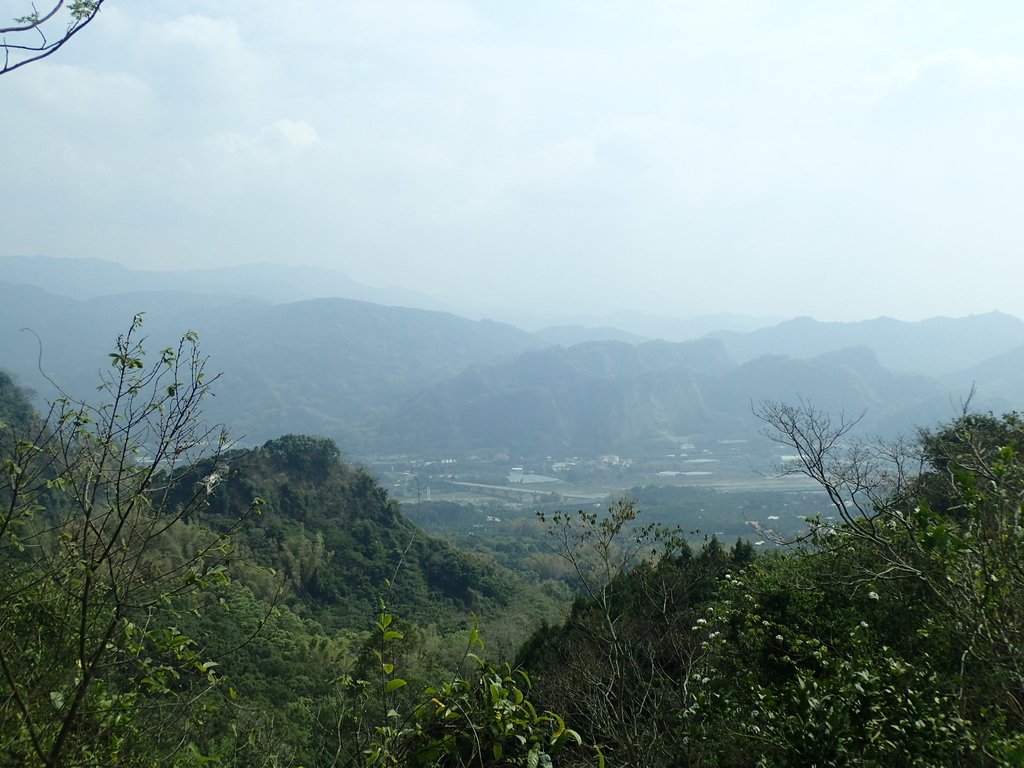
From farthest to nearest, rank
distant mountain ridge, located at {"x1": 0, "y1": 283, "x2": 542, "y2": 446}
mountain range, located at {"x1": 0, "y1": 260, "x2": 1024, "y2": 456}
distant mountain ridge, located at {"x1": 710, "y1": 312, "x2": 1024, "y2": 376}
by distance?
distant mountain ridge, located at {"x1": 710, "y1": 312, "x2": 1024, "y2": 376} → distant mountain ridge, located at {"x1": 0, "y1": 283, "x2": 542, "y2": 446} → mountain range, located at {"x1": 0, "y1": 260, "x2": 1024, "y2": 456}

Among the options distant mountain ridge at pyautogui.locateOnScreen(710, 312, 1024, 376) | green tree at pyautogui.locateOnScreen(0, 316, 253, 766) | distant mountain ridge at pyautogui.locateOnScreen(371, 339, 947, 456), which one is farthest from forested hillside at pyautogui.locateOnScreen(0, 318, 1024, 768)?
distant mountain ridge at pyautogui.locateOnScreen(710, 312, 1024, 376)

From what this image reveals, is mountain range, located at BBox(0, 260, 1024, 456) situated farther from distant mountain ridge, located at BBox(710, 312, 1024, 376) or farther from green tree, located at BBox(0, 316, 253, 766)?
green tree, located at BBox(0, 316, 253, 766)

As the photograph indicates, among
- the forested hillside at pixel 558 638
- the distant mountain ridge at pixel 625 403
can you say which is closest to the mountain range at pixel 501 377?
the distant mountain ridge at pixel 625 403

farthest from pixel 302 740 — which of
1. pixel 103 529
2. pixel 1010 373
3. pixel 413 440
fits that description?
pixel 1010 373

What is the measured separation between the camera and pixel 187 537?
21.1 metres

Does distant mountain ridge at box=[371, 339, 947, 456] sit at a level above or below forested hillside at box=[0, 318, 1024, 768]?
below

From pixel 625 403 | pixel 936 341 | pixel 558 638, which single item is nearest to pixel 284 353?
pixel 625 403

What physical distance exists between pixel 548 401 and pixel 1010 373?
86119mm

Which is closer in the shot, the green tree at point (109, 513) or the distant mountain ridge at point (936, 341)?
the green tree at point (109, 513)

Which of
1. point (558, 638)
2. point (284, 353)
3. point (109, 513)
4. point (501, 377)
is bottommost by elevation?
point (558, 638)

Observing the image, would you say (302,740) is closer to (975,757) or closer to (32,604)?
(32,604)

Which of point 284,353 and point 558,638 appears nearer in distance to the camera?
point 558,638

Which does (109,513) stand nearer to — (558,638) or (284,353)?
(558,638)

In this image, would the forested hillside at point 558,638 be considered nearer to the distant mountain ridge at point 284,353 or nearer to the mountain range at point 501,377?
the mountain range at point 501,377
